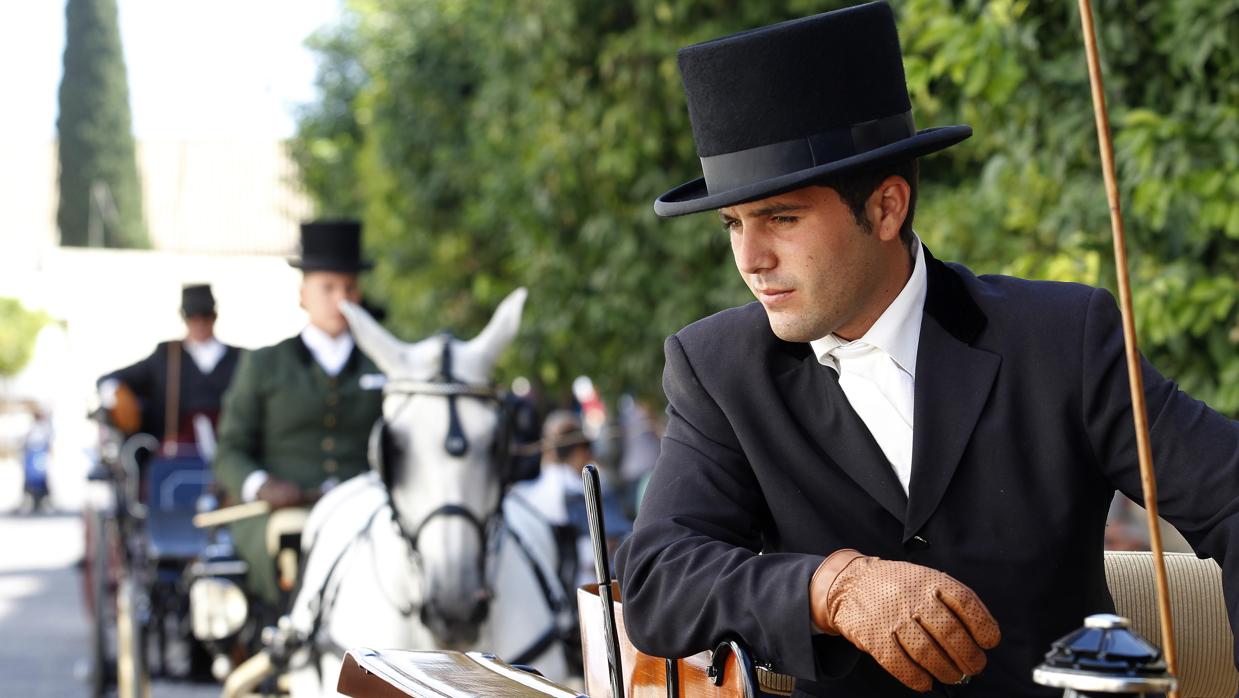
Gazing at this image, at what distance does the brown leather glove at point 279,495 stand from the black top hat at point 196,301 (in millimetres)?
3997

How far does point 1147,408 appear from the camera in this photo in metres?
2.34

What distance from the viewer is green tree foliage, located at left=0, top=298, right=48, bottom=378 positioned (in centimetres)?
5184

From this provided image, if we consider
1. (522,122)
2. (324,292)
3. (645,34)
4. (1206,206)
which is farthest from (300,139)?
(1206,206)

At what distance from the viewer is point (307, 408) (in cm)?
770

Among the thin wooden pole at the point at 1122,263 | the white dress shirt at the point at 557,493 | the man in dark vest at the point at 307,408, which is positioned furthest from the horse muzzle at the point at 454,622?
the thin wooden pole at the point at 1122,263

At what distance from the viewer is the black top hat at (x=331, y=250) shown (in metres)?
7.93

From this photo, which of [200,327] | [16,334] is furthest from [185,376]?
[16,334]

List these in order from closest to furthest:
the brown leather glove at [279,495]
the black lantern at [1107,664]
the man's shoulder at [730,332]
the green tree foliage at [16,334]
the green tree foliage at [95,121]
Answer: the black lantern at [1107,664], the man's shoulder at [730,332], the brown leather glove at [279,495], the green tree foliage at [16,334], the green tree foliage at [95,121]

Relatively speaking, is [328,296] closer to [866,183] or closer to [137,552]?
[137,552]

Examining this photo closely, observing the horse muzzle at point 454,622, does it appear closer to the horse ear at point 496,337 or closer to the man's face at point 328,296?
the horse ear at point 496,337

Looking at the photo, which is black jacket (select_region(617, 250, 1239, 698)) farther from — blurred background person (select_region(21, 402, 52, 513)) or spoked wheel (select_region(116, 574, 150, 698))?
blurred background person (select_region(21, 402, 52, 513))

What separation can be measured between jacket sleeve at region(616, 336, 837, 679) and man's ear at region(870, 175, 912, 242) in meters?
0.36

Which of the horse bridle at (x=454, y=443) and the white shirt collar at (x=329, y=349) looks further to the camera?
the white shirt collar at (x=329, y=349)

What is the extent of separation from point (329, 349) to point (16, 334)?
47646mm
